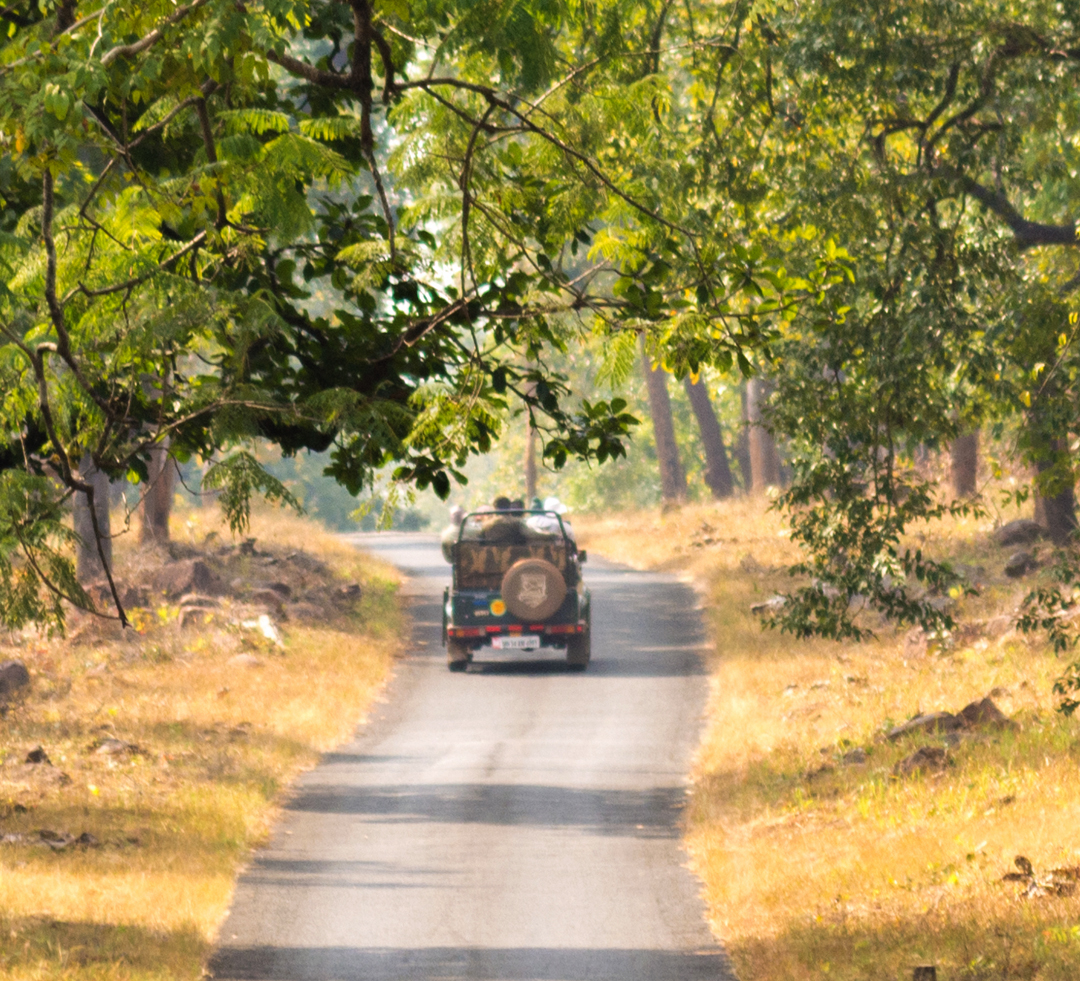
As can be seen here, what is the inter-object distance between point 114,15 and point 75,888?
7463 mm

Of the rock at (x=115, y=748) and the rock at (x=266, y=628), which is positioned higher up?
the rock at (x=266, y=628)

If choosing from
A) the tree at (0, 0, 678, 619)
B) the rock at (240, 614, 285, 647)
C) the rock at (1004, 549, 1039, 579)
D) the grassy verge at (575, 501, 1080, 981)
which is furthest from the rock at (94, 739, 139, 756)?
the rock at (1004, 549, 1039, 579)

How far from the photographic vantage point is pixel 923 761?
45.1 ft

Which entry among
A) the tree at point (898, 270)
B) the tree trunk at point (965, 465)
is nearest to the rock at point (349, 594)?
the tree trunk at point (965, 465)

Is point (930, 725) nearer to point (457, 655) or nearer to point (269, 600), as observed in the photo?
point (457, 655)

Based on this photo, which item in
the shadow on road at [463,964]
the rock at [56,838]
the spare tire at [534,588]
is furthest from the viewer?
the spare tire at [534,588]

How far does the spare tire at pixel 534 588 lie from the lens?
66.1ft

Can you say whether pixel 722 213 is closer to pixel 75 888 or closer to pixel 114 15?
pixel 75 888

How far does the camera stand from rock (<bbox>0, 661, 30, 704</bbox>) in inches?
751

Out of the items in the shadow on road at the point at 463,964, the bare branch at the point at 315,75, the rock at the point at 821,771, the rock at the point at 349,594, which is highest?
the bare branch at the point at 315,75

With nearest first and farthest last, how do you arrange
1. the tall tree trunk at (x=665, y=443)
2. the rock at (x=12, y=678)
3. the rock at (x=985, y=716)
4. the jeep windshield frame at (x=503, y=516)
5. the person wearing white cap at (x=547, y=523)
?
the rock at (x=985, y=716) < the rock at (x=12, y=678) < the jeep windshield frame at (x=503, y=516) < the person wearing white cap at (x=547, y=523) < the tall tree trunk at (x=665, y=443)

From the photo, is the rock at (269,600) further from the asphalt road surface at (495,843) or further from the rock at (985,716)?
the rock at (985,716)

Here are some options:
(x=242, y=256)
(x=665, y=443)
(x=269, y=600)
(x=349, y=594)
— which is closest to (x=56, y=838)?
(x=242, y=256)

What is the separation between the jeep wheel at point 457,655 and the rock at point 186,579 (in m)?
5.30
